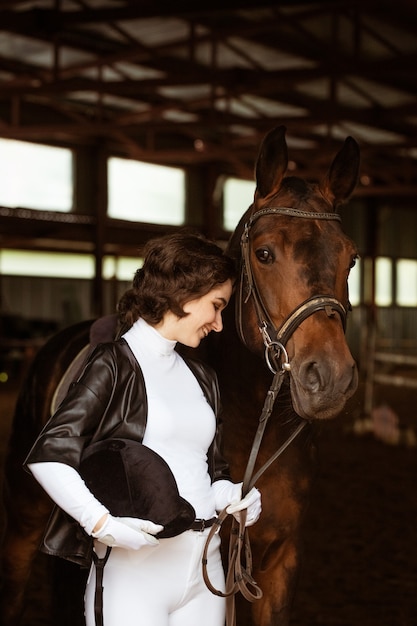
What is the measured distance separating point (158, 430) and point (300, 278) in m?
0.51

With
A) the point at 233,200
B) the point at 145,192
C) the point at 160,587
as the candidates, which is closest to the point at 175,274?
the point at 160,587

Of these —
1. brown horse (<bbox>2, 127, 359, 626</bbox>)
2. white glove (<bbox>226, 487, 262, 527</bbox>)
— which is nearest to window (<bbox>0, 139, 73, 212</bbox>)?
brown horse (<bbox>2, 127, 359, 626</bbox>)

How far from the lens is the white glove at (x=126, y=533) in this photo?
64.5 inches

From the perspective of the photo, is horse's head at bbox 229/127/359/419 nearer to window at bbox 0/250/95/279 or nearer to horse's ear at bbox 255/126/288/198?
horse's ear at bbox 255/126/288/198

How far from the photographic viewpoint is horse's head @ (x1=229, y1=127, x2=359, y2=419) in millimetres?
1878

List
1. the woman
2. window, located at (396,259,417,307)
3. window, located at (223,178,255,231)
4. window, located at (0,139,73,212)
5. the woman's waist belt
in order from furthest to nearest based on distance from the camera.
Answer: window, located at (396,259,417,307)
window, located at (223,178,255,231)
window, located at (0,139,73,212)
the woman's waist belt
the woman

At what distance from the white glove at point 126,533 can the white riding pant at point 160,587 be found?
13cm

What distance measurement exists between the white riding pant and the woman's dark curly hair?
1.69ft

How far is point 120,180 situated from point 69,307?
2989 millimetres

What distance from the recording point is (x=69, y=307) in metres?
17.9

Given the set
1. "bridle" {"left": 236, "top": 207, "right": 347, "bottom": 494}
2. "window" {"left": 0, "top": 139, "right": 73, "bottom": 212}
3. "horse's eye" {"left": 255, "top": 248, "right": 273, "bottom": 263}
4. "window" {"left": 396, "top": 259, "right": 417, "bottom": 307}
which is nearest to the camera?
"bridle" {"left": 236, "top": 207, "right": 347, "bottom": 494}

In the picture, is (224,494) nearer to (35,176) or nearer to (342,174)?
(342,174)

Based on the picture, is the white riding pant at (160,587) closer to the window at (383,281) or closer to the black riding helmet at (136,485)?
the black riding helmet at (136,485)

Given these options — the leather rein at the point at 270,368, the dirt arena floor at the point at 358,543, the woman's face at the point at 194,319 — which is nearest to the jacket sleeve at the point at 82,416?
the woman's face at the point at 194,319
